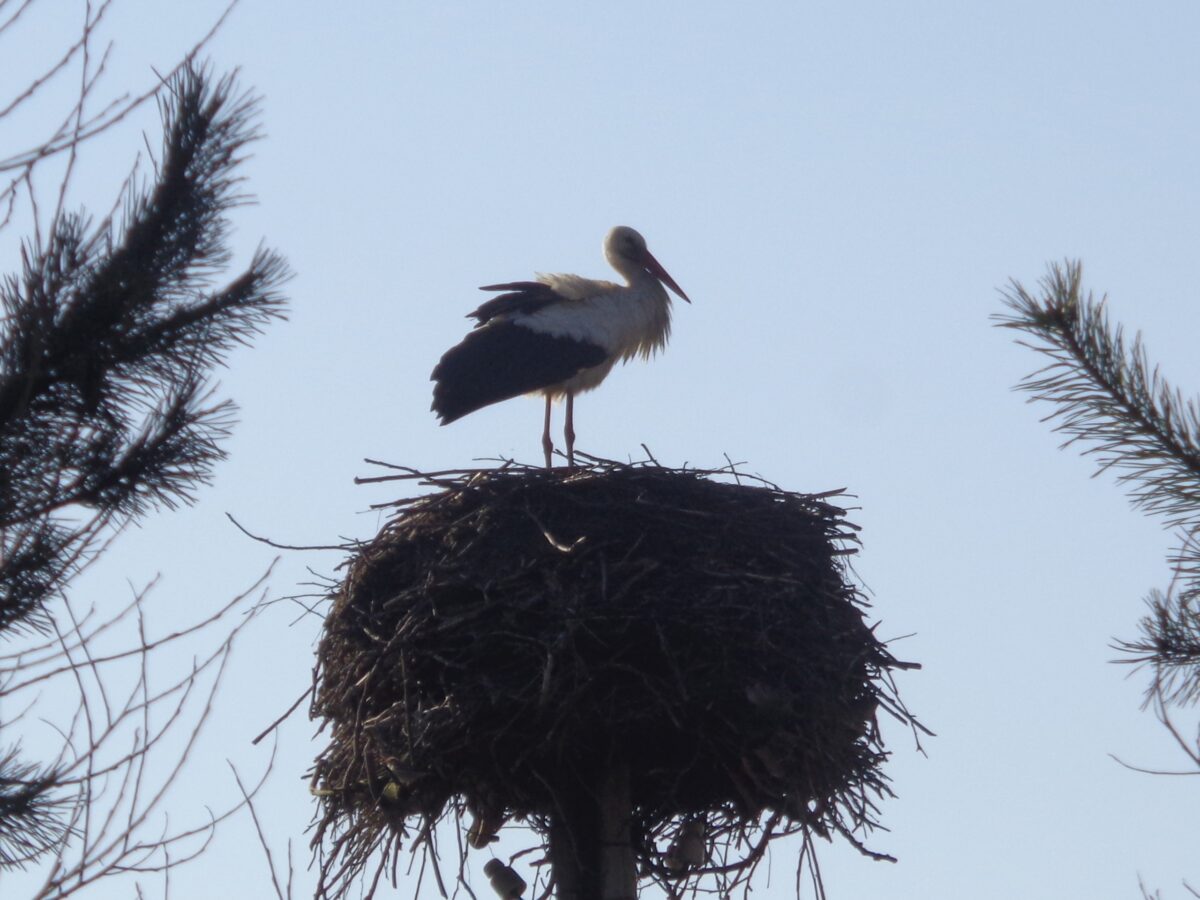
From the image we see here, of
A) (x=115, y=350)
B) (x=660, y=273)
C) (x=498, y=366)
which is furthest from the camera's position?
(x=660, y=273)

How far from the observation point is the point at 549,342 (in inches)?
383

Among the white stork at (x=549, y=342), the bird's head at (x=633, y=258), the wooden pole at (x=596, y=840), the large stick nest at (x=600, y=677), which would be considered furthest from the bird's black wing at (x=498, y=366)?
the wooden pole at (x=596, y=840)

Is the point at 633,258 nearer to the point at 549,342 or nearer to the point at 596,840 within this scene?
the point at 549,342

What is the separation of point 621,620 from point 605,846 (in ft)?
2.57

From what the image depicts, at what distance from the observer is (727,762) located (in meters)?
6.00

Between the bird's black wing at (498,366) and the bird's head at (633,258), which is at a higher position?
the bird's head at (633,258)

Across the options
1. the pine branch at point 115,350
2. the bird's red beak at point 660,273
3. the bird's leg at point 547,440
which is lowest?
the pine branch at point 115,350

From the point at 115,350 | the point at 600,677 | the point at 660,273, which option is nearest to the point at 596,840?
the point at 600,677

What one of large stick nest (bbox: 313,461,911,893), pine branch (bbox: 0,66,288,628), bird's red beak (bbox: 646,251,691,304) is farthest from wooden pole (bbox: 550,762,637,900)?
bird's red beak (bbox: 646,251,691,304)

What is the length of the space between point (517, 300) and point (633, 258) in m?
1.44

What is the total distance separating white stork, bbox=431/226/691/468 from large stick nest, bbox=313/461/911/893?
276cm

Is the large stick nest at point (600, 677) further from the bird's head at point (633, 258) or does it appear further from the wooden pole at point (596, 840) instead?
the bird's head at point (633, 258)

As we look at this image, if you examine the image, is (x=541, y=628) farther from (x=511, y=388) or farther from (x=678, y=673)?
(x=511, y=388)

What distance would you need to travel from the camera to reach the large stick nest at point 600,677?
232 inches
